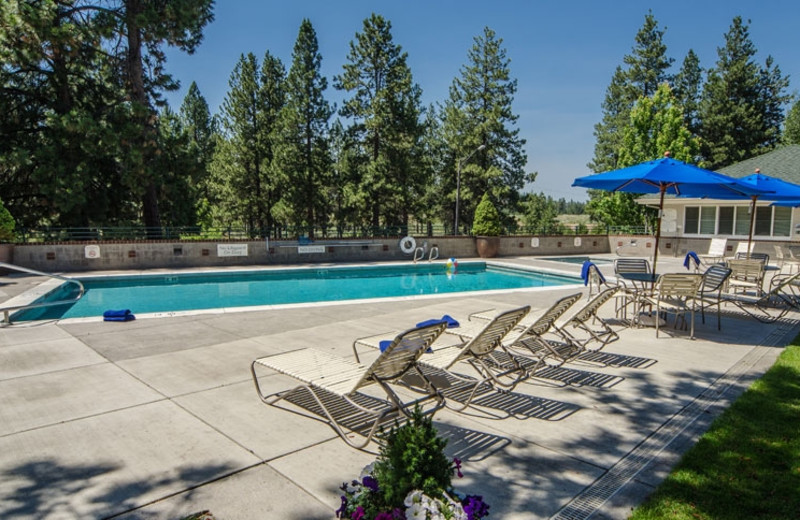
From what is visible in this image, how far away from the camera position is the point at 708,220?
25219 mm

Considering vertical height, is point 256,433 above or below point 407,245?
below

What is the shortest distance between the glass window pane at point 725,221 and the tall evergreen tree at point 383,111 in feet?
52.1

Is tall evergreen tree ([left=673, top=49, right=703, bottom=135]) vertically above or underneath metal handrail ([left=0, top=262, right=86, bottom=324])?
above

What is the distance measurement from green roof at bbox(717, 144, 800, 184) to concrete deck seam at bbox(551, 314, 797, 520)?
22900 mm

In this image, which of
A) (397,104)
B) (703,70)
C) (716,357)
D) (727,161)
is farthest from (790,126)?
(716,357)

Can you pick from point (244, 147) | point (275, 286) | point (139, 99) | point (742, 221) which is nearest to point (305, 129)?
point (244, 147)

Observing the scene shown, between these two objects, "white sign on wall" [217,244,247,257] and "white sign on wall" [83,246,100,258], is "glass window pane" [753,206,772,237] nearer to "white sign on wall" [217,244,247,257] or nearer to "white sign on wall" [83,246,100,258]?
"white sign on wall" [217,244,247,257]

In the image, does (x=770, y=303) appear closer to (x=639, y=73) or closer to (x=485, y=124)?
(x=485, y=124)

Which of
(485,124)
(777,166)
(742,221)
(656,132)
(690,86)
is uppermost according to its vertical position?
(690,86)

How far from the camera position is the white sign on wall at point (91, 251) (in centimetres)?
1616

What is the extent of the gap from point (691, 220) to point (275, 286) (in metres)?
22.4

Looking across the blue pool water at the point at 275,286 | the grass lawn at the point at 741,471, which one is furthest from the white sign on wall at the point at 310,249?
the grass lawn at the point at 741,471

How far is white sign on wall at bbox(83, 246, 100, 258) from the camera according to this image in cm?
1616

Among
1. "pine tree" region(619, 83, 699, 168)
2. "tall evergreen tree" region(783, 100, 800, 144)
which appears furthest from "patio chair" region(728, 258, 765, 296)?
"tall evergreen tree" region(783, 100, 800, 144)
